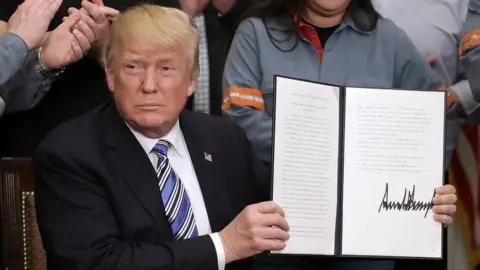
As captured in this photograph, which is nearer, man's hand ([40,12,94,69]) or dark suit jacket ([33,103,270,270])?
dark suit jacket ([33,103,270,270])

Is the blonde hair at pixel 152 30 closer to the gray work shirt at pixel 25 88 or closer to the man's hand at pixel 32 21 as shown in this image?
the man's hand at pixel 32 21

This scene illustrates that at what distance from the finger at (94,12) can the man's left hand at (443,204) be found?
1010 mm

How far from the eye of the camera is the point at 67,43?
89.0 inches

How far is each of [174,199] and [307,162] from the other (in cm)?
34

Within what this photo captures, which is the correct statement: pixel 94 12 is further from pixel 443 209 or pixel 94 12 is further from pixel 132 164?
pixel 443 209

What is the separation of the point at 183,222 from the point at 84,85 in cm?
77

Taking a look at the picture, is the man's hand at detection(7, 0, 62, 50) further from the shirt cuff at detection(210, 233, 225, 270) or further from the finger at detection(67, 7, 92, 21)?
the shirt cuff at detection(210, 233, 225, 270)

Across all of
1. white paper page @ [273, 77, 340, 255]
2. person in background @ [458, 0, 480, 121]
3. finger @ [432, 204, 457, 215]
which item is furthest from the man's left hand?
person in background @ [458, 0, 480, 121]

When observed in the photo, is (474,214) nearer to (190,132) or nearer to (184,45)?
(190,132)

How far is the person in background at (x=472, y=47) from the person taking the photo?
7.33 ft

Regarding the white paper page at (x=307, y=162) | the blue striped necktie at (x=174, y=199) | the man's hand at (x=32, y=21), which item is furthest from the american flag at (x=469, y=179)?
the man's hand at (x=32, y=21)

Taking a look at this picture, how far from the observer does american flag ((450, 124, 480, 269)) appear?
3.12 meters

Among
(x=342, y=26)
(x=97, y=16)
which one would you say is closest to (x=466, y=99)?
(x=342, y=26)

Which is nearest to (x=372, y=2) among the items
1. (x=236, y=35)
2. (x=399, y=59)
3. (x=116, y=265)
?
(x=399, y=59)
